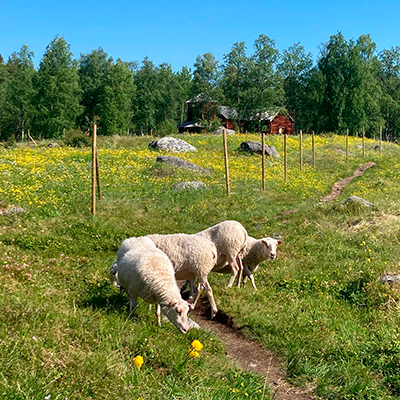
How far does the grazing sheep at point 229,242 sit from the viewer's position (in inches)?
341

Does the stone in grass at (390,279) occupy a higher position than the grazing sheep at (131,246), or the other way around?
the grazing sheep at (131,246)

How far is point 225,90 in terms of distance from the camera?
62969mm

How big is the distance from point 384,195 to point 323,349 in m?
12.5

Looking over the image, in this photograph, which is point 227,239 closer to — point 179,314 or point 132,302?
point 132,302

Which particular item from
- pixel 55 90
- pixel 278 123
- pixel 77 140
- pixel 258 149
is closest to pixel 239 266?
pixel 258 149

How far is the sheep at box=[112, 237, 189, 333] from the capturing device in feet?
18.7

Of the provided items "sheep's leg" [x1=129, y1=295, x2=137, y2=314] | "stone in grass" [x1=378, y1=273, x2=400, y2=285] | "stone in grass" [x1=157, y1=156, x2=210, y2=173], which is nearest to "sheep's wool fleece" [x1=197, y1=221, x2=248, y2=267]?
"sheep's leg" [x1=129, y1=295, x2=137, y2=314]

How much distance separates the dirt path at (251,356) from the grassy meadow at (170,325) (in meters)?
0.14

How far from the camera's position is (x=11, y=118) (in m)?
64.1

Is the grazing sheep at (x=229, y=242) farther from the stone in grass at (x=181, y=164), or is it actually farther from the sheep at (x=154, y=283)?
the stone in grass at (x=181, y=164)

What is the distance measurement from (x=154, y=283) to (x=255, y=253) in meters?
3.84

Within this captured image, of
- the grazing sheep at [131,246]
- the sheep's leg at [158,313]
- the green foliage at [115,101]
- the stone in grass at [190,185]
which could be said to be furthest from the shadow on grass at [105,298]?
the green foliage at [115,101]

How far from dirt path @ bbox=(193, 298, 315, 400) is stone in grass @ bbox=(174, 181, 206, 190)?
9.15 metres

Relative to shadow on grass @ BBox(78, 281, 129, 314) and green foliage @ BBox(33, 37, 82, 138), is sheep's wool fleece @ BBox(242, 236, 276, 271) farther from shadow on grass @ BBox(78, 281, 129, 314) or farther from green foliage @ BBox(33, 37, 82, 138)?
green foliage @ BBox(33, 37, 82, 138)
